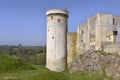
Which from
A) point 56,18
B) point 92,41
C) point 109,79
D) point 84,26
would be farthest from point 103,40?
point 56,18

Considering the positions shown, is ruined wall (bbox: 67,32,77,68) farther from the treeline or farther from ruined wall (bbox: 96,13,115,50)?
the treeline

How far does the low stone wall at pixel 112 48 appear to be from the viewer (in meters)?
18.7

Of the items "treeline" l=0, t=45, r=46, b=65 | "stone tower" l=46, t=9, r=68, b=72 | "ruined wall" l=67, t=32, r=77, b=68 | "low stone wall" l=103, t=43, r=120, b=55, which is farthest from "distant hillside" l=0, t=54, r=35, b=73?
"treeline" l=0, t=45, r=46, b=65

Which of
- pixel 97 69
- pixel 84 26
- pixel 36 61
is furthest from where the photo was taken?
pixel 36 61

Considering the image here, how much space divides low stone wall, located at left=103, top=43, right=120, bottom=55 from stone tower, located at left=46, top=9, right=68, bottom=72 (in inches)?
265

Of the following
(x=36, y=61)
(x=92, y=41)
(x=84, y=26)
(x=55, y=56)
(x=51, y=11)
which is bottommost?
(x=36, y=61)

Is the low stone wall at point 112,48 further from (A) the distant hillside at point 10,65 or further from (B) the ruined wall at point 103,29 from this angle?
(A) the distant hillside at point 10,65

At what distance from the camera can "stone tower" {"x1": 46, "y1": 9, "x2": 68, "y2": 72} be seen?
82.7 ft

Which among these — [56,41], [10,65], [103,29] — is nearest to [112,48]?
[103,29]

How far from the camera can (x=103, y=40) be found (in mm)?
21297

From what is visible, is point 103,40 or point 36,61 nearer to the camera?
point 103,40

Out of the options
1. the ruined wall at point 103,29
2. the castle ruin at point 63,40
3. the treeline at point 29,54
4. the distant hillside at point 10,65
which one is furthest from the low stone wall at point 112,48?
the treeline at point 29,54

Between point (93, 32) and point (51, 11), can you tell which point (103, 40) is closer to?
point (93, 32)

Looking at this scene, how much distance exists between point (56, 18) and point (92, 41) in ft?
19.2
